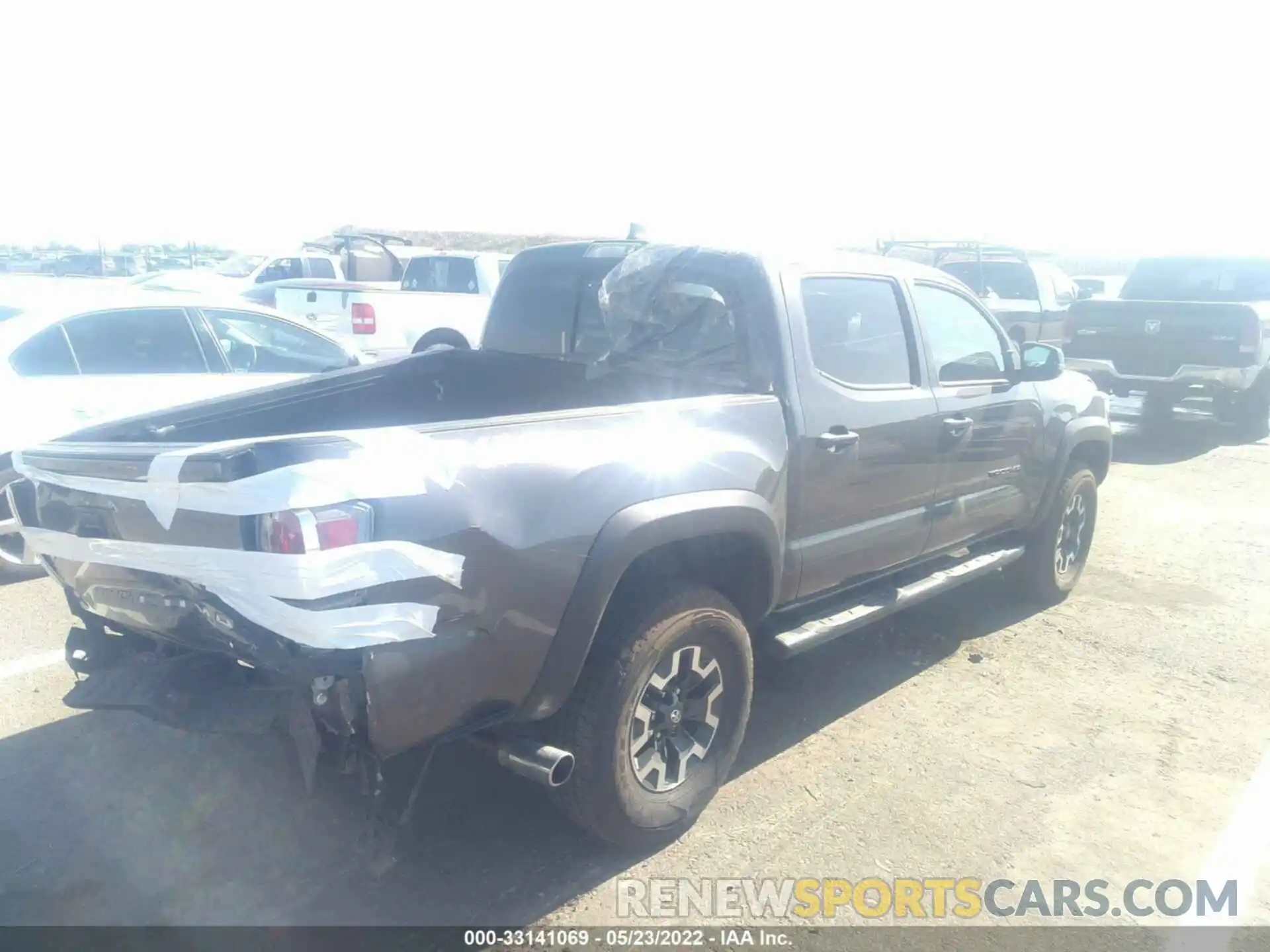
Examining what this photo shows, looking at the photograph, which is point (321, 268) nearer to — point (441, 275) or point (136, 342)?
point (441, 275)

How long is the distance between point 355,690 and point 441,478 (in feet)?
1.89

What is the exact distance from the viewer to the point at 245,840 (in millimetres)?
3408

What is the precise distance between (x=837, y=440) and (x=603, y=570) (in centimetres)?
130

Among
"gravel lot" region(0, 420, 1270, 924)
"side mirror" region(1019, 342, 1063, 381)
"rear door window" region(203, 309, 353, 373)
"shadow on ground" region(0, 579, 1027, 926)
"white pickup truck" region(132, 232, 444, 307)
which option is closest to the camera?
"shadow on ground" region(0, 579, 1027, 926)

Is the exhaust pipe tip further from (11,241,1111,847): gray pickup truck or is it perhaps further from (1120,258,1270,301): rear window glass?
(1120,258,1270,301): rear window glass

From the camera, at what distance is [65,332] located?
5867 mm

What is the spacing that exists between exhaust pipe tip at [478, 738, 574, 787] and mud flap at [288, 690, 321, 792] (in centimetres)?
56

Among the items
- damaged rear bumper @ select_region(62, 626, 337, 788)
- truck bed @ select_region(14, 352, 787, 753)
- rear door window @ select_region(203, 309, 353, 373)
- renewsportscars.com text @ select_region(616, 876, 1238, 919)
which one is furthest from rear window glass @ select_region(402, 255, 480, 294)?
renewsportscars.com text @ select_region(616, 876, 1238, 919)

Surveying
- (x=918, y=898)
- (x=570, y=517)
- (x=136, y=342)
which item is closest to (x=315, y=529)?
(x=570, y=517)

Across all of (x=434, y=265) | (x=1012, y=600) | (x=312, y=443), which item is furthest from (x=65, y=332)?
(x=434, y=265)

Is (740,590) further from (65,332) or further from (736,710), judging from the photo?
(65,332)

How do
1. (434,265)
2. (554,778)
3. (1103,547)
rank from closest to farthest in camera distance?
(554,778) < (1103,547) < (434,265)

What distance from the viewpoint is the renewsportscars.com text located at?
3.14m

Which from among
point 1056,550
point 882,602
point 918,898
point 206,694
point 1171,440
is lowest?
point 1171,440
